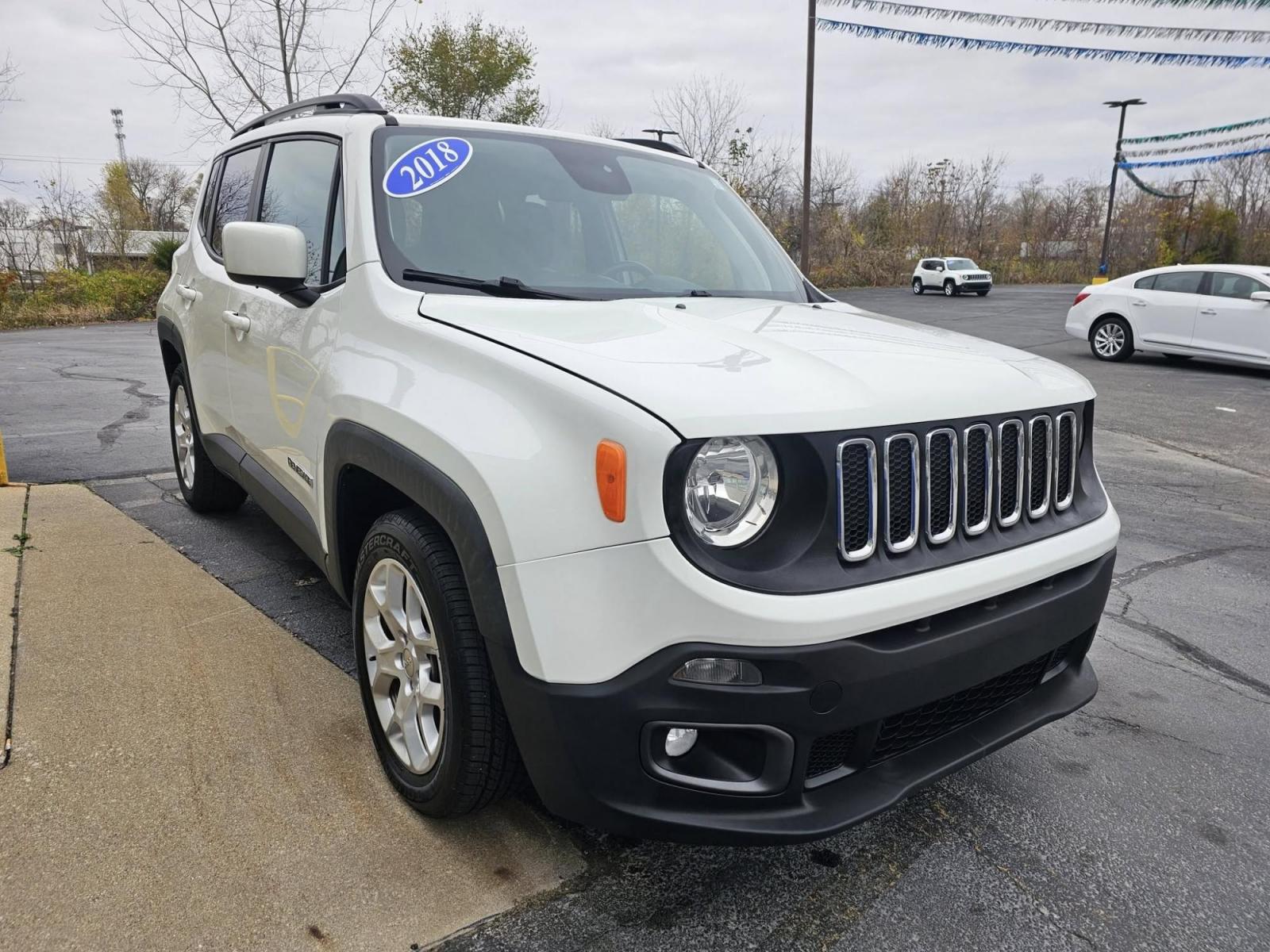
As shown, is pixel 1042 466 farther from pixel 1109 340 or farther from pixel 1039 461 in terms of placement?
pixel 1109 340

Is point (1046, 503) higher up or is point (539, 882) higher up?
point (1046, 503)

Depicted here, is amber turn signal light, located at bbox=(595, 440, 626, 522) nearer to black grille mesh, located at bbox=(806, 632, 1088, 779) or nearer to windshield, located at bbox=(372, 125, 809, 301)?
black grille mesh, located at bbox=(806, 632, 1088, 779)

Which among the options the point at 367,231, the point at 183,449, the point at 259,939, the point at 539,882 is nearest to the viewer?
the point at 259,939

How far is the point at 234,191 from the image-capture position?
4105 mm

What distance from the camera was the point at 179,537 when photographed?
464cm

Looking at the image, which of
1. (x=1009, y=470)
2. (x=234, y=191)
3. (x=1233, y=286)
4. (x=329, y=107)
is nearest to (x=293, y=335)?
(x=329, y=107)

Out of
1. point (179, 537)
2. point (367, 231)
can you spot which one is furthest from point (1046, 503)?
point (179, 537)

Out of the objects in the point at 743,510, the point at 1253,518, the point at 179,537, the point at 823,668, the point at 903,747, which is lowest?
the point at 1253,518

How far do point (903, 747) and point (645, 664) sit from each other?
71cm

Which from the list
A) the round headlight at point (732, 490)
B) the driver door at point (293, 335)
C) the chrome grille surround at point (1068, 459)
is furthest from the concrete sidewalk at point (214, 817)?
the chrome grille surround at point (1068, 459)

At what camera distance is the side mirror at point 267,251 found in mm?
2645

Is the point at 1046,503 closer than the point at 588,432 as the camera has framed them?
No

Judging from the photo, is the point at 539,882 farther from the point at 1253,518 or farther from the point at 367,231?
the point at 1253,518

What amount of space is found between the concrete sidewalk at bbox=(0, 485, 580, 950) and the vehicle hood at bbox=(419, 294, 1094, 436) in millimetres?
1208
